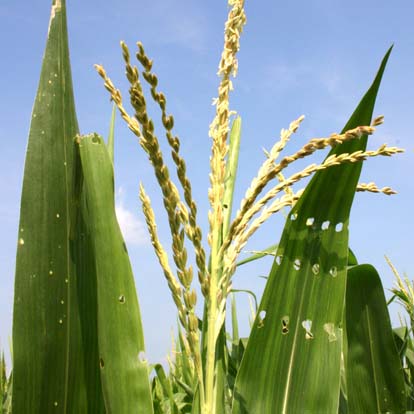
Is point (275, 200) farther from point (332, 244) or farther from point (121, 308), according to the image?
point (121, 308)

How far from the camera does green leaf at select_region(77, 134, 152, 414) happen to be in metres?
0.89

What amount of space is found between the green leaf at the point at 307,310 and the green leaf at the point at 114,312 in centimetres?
19

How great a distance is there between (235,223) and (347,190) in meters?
0.27

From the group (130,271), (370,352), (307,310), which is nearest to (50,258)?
(130,271)

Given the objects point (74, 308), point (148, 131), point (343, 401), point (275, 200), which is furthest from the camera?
point (343, 401)

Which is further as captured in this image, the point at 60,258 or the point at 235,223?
the point at 60,258

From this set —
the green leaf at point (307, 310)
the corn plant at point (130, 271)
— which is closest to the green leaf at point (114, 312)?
the corn plant at point (130, 271)

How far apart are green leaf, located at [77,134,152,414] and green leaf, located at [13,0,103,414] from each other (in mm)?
69

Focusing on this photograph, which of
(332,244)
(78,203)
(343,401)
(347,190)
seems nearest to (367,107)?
(347,190)

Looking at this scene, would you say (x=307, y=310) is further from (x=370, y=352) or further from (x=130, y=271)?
(x=370, y=352)

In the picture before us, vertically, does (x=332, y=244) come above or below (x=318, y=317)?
above

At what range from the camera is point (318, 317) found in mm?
987

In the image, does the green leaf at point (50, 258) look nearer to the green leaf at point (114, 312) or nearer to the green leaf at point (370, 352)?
the green leaf at point (114, 312)

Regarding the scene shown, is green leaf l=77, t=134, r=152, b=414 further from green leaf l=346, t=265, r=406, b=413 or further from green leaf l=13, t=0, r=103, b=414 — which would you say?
green leaf l=346, t=265, r=406, b=413
